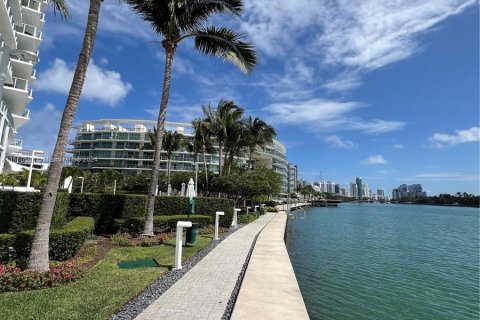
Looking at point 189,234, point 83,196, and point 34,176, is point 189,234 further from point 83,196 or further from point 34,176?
point 34,176

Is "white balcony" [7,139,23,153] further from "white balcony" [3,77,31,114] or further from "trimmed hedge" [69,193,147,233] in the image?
"trimmed hedge" [69,193,147,233]

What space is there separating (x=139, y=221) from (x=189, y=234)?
2.92m

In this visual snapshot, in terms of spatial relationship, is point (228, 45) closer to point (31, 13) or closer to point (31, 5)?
point (31, 13)

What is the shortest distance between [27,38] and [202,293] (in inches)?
1882

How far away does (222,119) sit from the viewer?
118ft

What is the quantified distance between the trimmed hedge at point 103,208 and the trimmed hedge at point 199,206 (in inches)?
103

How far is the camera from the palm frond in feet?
47.9

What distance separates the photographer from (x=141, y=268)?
8.91 meters

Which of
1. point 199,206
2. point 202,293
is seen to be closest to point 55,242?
point 202,293

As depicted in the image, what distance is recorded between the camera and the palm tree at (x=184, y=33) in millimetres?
13555

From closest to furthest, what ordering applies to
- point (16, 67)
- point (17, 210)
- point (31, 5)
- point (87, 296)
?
point (87, 296)
point (17, 210)
point (16, 67)
point (31, 5)

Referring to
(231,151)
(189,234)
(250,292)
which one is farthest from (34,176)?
(250,292)

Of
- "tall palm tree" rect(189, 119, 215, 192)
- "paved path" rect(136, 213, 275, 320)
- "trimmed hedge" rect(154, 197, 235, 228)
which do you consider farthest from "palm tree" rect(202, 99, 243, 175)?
"paved path" rect(136, 213, 275, 320)

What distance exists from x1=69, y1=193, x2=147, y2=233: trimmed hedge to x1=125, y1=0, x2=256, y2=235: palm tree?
245cm
